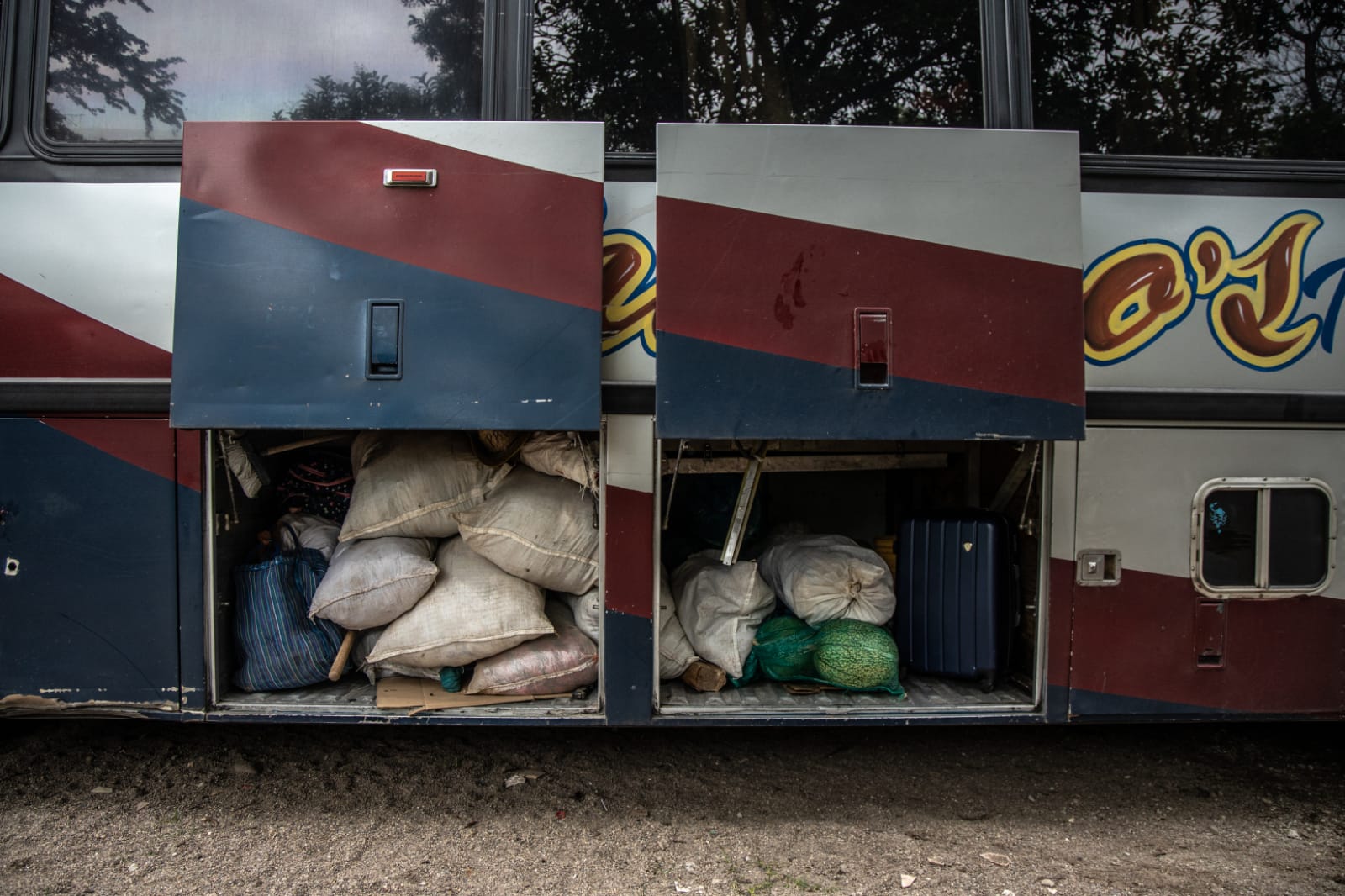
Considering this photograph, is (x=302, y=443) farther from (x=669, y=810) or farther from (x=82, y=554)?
(x=669, y=810)

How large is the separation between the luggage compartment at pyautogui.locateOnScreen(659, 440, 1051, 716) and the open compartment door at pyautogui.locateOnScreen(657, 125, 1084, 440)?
44 centimetres

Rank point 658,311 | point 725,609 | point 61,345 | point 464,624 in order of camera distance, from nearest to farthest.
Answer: point 658,311
point 61,345
point 464,624
point 725,609

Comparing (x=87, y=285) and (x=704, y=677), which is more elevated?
(x=87, y=285)

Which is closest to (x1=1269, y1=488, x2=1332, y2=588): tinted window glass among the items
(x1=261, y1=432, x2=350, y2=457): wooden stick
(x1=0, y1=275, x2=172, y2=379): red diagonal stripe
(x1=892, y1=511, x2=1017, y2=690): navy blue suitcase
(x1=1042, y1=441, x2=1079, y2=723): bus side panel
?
(x1=1042, y1=441, x2=1079, y2=723): bus side panel

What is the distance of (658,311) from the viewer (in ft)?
7.69

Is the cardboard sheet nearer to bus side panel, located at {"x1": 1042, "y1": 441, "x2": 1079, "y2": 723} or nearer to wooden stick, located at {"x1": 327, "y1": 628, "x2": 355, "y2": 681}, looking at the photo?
wooden stick, located at {"x1": 327, "y1": 628, "x2": 355, "y2": 681}

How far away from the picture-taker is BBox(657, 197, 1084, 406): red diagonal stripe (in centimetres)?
237

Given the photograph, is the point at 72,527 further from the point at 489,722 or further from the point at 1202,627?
the point at 1202,627

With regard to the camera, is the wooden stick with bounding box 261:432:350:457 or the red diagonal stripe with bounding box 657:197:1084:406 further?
the wooden stick with bounding box 261:432:350:457

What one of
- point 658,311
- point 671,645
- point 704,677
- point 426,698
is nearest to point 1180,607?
point 704,677

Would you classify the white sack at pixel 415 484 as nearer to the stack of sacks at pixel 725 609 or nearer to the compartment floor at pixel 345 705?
the compartment floor at pixel 345 705

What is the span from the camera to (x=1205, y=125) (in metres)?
2.67

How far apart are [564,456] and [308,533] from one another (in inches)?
42.6

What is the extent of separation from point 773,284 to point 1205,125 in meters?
1.70
